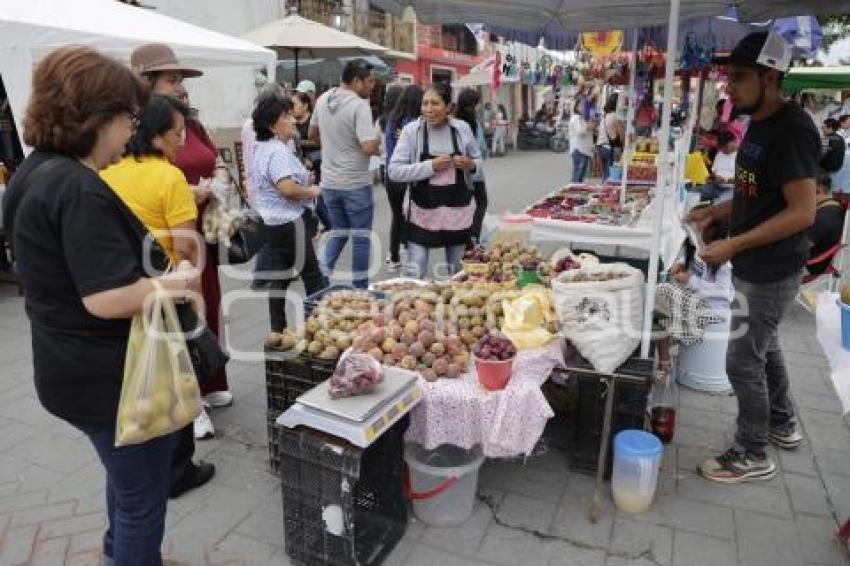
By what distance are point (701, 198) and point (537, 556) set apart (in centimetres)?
593

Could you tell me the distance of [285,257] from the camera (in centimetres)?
423

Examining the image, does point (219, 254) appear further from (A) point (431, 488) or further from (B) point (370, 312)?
(A) point (431, 488)

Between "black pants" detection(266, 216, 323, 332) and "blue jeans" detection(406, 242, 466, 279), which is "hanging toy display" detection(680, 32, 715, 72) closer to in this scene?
"blue jeans" detection(406, 242, 466, 279)

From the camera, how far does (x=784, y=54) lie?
2.72 metres

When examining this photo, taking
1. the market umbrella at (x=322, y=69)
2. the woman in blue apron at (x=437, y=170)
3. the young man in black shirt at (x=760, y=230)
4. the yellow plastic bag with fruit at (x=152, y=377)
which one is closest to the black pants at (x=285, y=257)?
the woman in blue apron at (x=437, y=170)

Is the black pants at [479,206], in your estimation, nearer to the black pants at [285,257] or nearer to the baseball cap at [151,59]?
the black pants at [285,257]

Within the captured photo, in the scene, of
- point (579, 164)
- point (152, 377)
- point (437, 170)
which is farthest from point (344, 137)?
point (579, 164)

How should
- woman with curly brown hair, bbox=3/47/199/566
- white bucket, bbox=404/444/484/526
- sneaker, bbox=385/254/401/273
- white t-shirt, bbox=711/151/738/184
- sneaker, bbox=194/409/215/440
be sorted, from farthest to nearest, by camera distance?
white t-shirt, bbox=711/151/738/184 → sneaker, bbox=385/254/401/273 → sneaker, bbox=194/409/215/440 → white bucket, bbox=404/444/484/526 → woman with curly brown hair, bbox=3/47/199/566

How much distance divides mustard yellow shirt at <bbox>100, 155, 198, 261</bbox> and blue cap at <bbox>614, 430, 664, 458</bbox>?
2178mm

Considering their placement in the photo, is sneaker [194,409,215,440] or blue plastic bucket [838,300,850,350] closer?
blue plastic bucket [838,300,850,350]

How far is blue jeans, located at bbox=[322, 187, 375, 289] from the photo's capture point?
541cm

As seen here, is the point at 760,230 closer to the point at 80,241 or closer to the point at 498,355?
the point at 498,355

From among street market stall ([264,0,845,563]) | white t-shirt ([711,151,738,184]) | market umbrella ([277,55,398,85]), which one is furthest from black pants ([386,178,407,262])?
market umbrella ([277,55,398,85])

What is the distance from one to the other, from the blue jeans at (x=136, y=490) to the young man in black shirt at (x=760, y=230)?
245 cm
